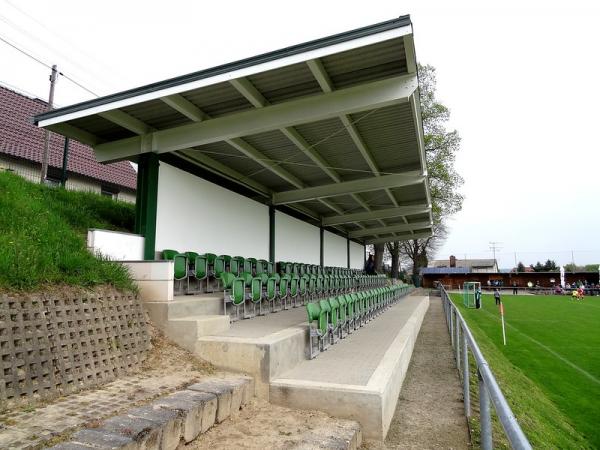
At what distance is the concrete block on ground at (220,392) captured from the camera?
3.86 metres

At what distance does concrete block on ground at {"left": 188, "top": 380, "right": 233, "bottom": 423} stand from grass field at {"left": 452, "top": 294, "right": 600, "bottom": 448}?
3.44 m

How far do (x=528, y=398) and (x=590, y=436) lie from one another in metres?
1.02

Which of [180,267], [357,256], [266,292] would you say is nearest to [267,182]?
[266,292]

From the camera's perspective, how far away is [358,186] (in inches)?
518

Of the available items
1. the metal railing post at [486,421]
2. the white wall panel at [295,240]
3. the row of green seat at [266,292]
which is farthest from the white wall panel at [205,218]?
the metal railing post at [486,421]

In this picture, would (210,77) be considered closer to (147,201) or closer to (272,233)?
(147,201)

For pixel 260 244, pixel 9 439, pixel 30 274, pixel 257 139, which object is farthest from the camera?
pixel 260 244

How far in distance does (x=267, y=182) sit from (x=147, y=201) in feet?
16.8

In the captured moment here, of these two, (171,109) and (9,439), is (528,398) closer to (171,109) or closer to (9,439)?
(9,439)

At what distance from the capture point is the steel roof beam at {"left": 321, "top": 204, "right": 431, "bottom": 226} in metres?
18.4

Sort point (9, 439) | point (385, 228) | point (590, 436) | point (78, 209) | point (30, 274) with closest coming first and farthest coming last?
point (9, 439) → point (30, 274) → point (590, 436) → point (78, 209) → point (385, 228)

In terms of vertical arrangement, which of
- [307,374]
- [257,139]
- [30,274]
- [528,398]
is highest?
[257,139]

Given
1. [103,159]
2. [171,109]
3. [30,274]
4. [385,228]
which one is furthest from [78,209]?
[385,228]

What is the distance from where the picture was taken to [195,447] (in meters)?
3.31
